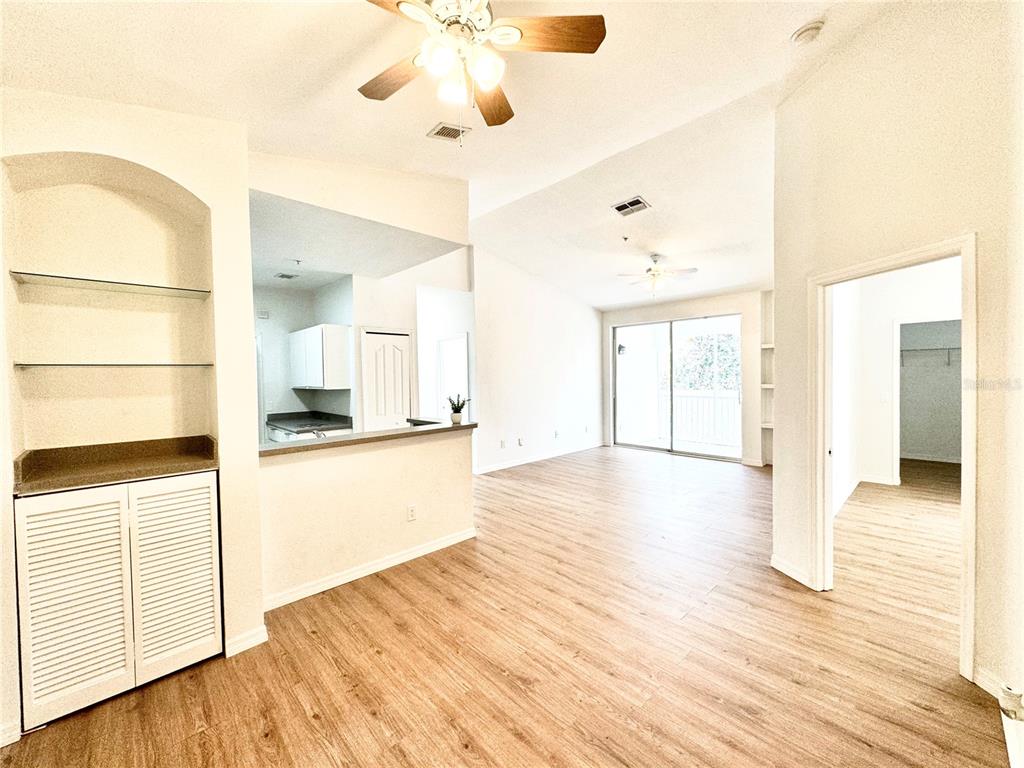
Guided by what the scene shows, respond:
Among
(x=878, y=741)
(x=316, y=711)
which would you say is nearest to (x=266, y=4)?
(x=316, y=711)

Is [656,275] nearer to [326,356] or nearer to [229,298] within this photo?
[326,356]

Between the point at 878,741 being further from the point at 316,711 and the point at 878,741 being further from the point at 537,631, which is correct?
the point at 316,711

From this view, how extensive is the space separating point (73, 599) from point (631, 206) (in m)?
4.93

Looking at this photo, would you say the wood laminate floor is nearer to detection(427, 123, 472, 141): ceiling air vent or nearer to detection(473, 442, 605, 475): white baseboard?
detection(473, 442, 605, 475): white baseboard

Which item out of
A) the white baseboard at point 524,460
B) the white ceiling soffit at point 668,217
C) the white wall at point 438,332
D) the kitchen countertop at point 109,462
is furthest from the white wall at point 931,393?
the kitchen countertop at point 109,462

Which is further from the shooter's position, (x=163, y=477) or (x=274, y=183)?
(x=274, y=183)

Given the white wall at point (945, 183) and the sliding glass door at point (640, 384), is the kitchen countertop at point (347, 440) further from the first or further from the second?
the sliding glass door at point (640, 384)

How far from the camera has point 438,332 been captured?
23.1 ft

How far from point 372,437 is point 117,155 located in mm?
2028

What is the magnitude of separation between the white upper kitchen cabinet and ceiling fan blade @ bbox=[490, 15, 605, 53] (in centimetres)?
396

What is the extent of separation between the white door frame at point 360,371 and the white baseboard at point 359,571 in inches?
82.3

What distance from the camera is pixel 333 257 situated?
402 cm

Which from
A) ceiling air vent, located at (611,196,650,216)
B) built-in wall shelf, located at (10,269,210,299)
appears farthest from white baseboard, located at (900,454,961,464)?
built-in wall shelf, located at (10,269,210,299)

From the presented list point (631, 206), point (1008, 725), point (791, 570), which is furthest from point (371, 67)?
point (791, 570)
